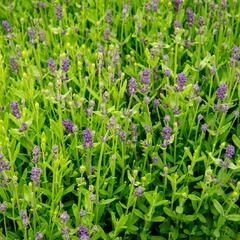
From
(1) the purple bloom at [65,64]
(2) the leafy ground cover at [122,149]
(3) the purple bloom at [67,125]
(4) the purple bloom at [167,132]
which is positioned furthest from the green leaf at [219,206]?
(1) the purple bloom at [65,64]

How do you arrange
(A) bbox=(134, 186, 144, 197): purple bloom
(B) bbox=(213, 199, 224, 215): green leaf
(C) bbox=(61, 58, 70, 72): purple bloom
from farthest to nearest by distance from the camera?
(C) bbox=(61, 58, 70, 72): purple bloom
(B) bbox=(213, 199, 224, 215): green leaf
(A) bbox=(134, 186, 144, 197): purple bloom

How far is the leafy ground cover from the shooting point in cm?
191

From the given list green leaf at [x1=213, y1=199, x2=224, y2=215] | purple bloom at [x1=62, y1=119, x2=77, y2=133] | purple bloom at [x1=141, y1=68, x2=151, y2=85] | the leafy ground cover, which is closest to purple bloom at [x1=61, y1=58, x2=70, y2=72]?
the leafy ground cover

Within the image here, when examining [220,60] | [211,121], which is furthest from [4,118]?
[220,60]

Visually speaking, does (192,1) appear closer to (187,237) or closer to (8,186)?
(187,237)

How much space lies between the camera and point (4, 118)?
7.13 feet

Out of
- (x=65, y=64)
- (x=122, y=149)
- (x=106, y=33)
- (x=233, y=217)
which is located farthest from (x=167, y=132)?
(x=106, y=33)

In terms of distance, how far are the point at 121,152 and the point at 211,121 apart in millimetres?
466

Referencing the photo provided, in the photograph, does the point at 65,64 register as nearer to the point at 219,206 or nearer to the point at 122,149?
the point at 122,149

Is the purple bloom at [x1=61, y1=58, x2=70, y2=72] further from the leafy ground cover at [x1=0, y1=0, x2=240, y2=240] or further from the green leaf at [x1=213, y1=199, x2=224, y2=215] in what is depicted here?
the green leaf at [x1=213, y1=199, x2=224, y2=215]

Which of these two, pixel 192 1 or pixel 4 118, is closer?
pixel 4 118

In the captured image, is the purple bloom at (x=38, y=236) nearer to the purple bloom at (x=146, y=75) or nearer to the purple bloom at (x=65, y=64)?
the purple bloom at (x=65, y=64)

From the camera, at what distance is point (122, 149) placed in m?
2.05

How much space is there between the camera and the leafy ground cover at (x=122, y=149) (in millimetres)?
1910
